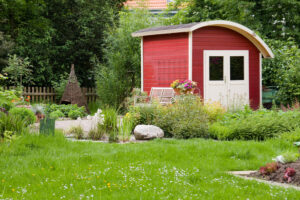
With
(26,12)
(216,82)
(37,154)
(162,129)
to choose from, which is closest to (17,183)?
(37,154)

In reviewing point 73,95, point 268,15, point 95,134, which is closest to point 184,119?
point 95,134

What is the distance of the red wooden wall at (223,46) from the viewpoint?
1378 centimetres

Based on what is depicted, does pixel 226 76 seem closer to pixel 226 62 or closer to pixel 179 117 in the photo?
pixel 226 62

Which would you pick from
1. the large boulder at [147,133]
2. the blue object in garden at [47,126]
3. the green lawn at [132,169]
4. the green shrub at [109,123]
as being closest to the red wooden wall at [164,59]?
the green shrub at [109,123]

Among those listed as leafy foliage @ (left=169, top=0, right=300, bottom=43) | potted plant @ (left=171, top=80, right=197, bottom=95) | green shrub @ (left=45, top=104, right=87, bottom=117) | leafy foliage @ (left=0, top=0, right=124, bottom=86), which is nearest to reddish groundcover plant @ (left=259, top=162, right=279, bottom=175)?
potted plant @ (left=171, top=80, right=197, bottom=95)

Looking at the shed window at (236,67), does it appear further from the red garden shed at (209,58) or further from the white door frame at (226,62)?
the white door frame at (226,62)

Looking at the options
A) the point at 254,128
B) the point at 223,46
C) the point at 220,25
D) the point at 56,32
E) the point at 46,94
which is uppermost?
the point at 56,32

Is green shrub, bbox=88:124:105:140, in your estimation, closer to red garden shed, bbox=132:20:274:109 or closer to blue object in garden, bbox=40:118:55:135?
blue object in garden, bbox=40:118:55:135

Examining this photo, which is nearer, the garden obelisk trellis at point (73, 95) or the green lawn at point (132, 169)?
the green lawn at point (132, 169)

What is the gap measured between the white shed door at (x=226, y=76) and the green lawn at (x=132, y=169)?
20.6 feet

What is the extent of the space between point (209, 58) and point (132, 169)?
8.98 m

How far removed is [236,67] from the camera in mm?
14516

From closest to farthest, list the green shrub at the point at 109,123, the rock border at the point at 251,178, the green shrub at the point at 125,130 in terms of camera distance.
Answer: the rock border at the point at 251,178
the green shrub at the point at 125,130
the green shrub at the point at 109,123

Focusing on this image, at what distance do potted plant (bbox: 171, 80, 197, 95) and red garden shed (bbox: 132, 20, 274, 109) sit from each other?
29.1 inches
